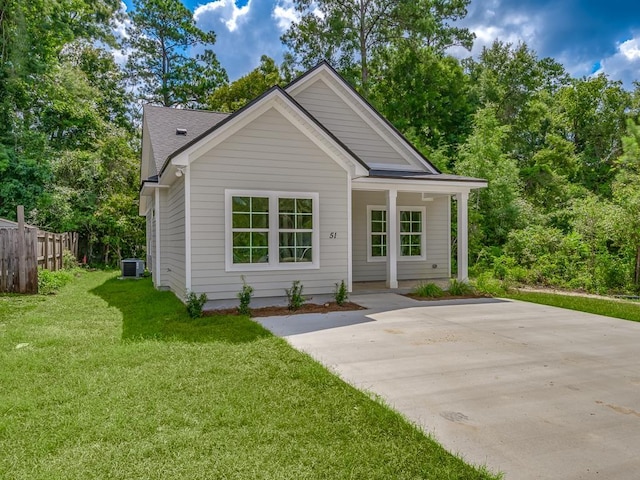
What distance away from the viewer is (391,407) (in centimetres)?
376

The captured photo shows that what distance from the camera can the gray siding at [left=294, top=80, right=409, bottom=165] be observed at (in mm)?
12398

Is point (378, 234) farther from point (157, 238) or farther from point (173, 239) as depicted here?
point (157, 238)

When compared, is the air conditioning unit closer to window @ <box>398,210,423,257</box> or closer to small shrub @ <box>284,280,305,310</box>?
small shrub @ <box>284,280,305,310</box>

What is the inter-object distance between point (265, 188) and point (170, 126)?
19.2ft

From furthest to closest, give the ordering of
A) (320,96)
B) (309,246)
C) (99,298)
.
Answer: (320,96), (99,298), (309,246)

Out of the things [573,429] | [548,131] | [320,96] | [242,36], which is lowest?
[573,429]

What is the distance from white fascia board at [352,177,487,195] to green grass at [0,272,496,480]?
5.83m

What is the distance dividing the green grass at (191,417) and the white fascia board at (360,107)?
8539 millimetres

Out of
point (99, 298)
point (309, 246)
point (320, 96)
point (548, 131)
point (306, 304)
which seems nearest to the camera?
point (306, 304)

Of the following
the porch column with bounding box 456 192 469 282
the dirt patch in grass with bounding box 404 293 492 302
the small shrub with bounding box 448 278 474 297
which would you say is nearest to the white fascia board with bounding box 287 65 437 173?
the porch column with bounding box 456 192 469 282

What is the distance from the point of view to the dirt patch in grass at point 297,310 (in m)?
7.94

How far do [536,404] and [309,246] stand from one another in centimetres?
620

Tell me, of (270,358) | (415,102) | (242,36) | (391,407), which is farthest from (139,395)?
(242,36)

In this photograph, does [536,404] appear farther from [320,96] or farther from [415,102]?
[415,102]
